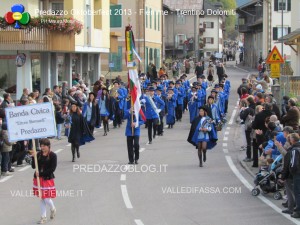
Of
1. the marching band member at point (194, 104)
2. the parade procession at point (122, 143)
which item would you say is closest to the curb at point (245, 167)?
the parade procession at point (122, 143)

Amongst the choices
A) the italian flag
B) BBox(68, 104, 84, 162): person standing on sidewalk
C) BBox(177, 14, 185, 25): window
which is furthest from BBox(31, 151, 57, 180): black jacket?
BBox(177, 14, 185, 25): window

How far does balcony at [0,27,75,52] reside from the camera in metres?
30.7

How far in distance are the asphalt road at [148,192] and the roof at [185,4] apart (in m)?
72.8

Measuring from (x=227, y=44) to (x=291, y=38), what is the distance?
443 ft

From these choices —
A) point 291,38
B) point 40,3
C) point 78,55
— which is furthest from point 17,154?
point 291,38

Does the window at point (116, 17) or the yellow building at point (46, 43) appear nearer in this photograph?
the yellow building at point (46, 43)

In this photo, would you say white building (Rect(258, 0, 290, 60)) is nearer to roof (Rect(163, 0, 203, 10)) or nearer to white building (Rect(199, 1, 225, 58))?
roof (Rect(163, 0, 203, 10))

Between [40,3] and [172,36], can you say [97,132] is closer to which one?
[40,3]

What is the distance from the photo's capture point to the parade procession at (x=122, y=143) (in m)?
13.9

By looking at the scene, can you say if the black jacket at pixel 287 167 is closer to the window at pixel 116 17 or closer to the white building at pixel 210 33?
the window at pixel 116 17

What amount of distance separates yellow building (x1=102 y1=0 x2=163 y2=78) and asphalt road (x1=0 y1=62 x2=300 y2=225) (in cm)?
3073

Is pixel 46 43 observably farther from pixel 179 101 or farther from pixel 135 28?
pixel 135 28

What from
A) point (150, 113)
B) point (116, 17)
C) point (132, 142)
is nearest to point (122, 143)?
point (150, 113)

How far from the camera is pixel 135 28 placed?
5681cm
